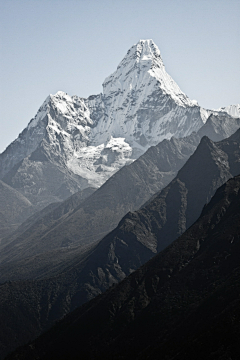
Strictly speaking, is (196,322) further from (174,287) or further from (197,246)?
(197,246)

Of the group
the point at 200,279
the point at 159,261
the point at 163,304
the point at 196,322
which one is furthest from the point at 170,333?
the point at 159,261

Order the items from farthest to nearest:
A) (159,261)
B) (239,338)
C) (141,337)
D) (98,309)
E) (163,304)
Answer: (159,261) < (98,309) < (163,304) < (141,337) < (239,338)

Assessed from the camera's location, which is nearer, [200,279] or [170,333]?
[170,333]

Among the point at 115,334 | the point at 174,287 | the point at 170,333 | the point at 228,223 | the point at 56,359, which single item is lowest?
the point at 56,359

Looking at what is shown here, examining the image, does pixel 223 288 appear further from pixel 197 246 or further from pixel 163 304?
pixel 197 246

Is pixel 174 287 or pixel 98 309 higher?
pixel 174 287

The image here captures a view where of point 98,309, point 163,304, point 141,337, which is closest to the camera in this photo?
point 141,337
